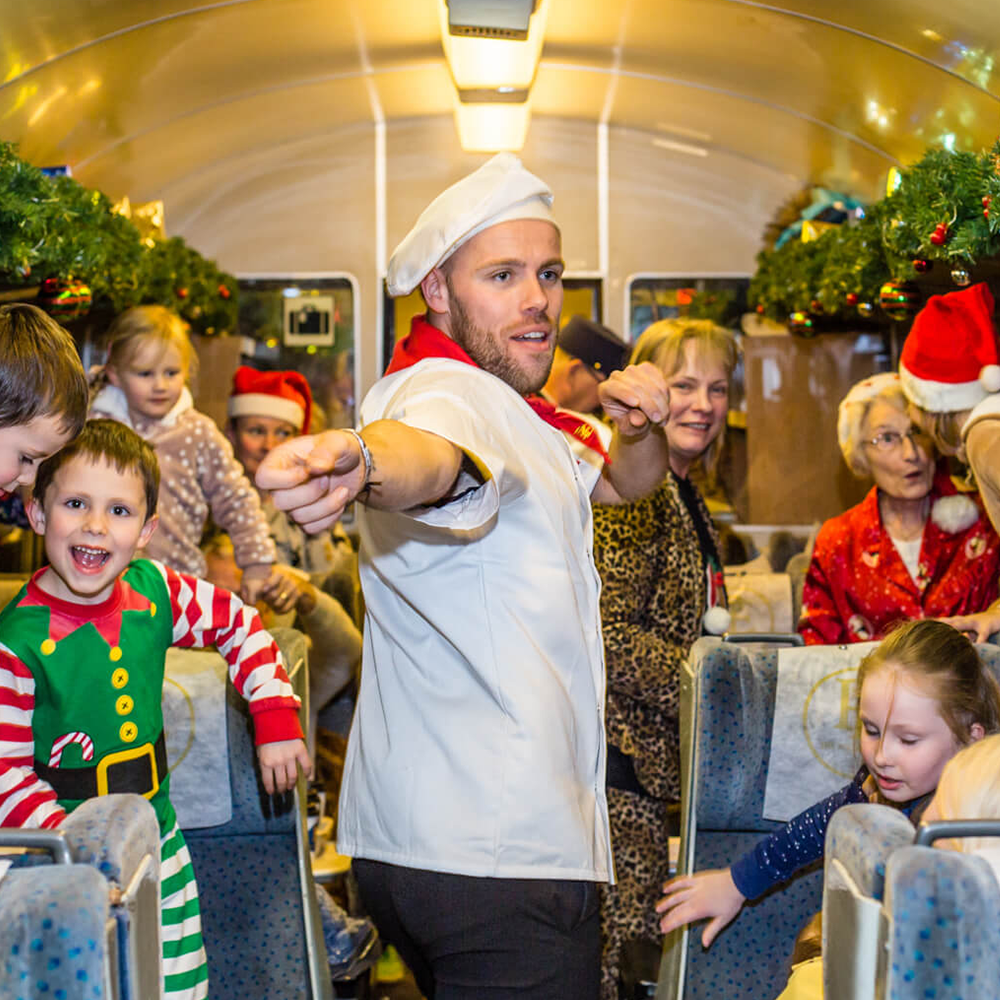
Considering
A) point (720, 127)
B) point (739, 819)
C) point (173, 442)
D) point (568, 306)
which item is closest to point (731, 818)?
point (739, 819)

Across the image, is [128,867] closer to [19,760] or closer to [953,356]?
[19,760]

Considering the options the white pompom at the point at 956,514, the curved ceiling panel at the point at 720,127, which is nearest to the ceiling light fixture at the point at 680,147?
the curved ceiling panel at the point at 720,127

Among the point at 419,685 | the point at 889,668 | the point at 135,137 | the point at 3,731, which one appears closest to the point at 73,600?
the point at 3,731

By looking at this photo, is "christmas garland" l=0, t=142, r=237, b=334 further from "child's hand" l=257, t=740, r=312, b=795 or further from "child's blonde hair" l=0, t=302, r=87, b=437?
"child's hand" l=257, t=740, r=312, b=795

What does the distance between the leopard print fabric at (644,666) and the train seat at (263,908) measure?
73 centimetres

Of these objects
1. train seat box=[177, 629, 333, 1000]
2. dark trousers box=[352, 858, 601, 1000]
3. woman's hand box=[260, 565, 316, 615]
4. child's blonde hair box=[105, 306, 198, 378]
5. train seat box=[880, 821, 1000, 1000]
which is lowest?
train seat box=[177, 629, 333, 1000]

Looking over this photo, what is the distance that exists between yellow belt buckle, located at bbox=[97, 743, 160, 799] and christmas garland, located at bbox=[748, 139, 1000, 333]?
220cm

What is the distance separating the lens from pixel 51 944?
1191 millimetres

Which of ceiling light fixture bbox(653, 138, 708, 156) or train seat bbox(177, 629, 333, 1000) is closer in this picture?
train seat bbox(177, 629, 333, 1000)

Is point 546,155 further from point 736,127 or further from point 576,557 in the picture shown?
point 576,557

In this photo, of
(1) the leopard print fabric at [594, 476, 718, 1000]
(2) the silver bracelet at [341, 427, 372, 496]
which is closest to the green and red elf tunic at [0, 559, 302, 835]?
(1) the leopard print fabric at [594, 476, 718, 1000]

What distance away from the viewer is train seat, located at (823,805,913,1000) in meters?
1.30

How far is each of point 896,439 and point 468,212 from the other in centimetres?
197

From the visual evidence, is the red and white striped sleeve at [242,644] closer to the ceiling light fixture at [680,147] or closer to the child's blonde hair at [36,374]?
the child's blonde hair at [36,374]
